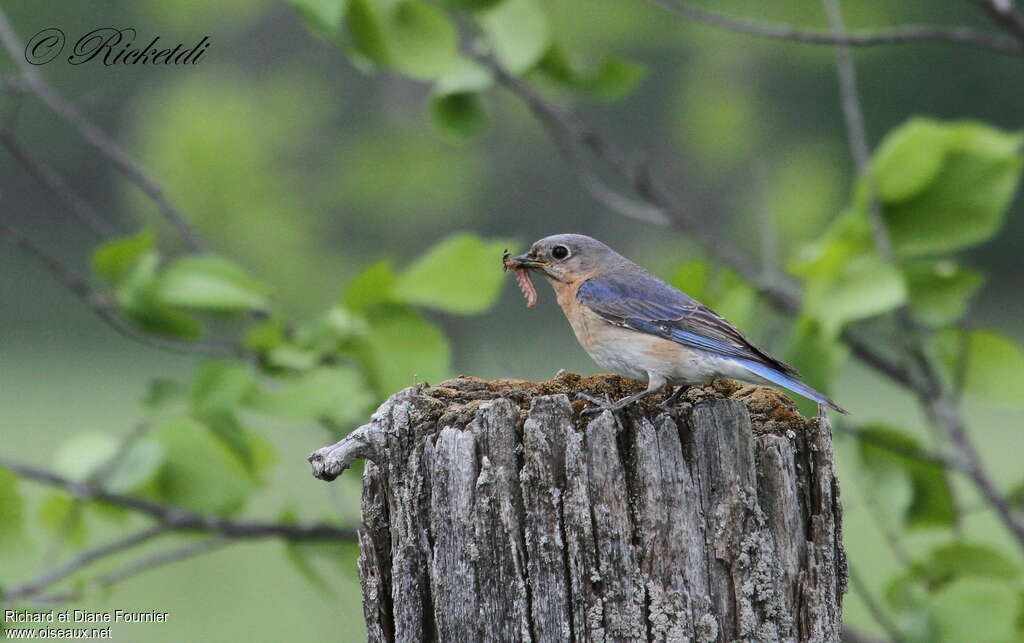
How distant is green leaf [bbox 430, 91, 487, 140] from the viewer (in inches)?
175

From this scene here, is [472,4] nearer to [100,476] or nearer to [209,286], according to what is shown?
[209,286]

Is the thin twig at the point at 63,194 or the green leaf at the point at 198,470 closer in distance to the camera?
the green leaf at the point at 198,470

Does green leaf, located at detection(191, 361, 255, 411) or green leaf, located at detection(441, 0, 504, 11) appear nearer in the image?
green leaf, located at detection(441, 0, 504, 11)

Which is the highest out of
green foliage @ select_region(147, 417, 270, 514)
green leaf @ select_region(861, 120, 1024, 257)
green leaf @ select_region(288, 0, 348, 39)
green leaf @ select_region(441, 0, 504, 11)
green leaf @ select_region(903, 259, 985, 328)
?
green leaf @ select_region(441, 0, 504, 11)

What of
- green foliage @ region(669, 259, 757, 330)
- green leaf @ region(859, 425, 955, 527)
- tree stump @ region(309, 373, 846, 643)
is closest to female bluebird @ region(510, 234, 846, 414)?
green foliage @ region(669, 259, 757, 330)

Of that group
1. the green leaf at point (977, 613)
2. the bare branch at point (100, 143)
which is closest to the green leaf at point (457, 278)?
the bare branch at point (100, 143)

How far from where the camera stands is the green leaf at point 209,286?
4238 millimetres

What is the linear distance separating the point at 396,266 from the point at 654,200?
1092 cm

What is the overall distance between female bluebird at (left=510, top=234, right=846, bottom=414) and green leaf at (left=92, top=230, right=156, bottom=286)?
1.37 metres

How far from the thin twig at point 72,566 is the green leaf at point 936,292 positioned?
9.83ft

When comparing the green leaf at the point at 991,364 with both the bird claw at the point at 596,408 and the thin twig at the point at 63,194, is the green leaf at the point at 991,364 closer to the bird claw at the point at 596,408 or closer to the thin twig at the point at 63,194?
the bird claw at the point at 596,408

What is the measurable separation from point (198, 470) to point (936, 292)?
2846 millimetres

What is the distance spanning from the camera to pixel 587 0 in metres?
13.1

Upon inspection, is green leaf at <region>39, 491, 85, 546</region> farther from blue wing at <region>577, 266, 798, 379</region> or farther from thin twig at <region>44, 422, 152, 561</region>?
blue wing at <region>577, 266, 798, 379</region>
